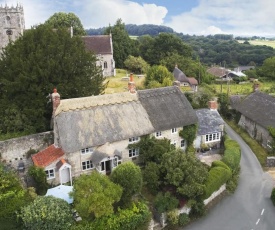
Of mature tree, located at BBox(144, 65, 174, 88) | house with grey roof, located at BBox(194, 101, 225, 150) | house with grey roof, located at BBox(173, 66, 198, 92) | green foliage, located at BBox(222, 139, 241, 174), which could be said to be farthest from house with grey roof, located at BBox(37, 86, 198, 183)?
house with grey roof, located at BBox(173, 66, 198, 92)

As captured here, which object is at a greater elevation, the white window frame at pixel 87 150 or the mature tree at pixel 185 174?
the white window frame at pixel 87 150

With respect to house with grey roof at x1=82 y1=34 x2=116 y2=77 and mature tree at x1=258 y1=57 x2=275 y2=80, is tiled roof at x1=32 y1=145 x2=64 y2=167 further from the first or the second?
mature tree at x1=258 y1=57 x2=275 y2=80

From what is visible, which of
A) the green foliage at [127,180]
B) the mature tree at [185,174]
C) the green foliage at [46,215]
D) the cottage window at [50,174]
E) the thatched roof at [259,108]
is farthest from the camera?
the thatched roof at [259,108]

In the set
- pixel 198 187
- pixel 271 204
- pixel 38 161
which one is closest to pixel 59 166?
pixel 38 161

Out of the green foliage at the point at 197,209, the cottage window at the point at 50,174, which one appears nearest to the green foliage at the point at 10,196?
the cottage window at the point at 50,174

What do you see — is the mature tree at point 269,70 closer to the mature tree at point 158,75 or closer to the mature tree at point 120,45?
the mature tree at point 120,45

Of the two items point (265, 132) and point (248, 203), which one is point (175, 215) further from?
point (265, 132)

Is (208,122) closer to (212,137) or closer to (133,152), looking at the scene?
(212,137)
